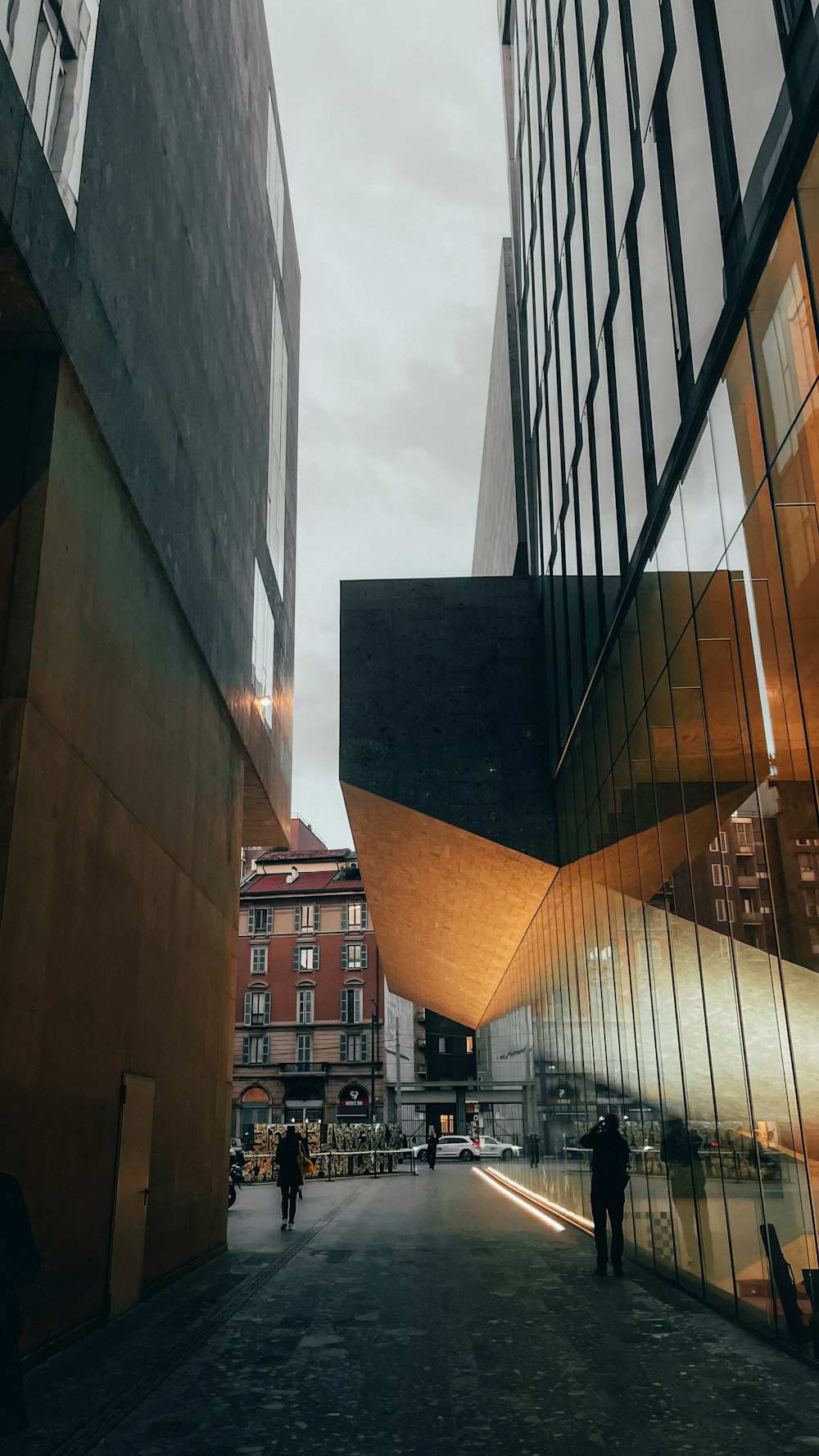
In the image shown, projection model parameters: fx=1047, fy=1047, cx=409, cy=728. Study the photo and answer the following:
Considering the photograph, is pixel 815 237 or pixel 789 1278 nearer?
pixel 815 237

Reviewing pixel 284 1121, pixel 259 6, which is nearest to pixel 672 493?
pixel 259 6

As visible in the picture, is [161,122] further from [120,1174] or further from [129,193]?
[120,1174]

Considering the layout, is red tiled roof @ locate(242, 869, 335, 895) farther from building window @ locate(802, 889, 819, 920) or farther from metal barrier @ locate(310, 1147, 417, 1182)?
building window @ locate(802, 889, 819, 920)

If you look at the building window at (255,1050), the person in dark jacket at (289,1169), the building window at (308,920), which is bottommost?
the person in dark jacket at (289,1169)

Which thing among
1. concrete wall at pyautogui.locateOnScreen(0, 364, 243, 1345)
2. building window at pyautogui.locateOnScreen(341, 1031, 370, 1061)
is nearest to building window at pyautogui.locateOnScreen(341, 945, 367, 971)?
building window at pyautogui.locateOnScreen(341, 1031, 370, 1061)

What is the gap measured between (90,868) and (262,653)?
12315mm

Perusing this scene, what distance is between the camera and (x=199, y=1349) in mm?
8891

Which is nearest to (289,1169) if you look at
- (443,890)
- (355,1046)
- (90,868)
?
(443,890)

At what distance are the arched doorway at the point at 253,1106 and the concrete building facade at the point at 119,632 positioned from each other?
2183 inches

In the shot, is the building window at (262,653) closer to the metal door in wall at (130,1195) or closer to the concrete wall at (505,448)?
the concrete wall at (505,448)

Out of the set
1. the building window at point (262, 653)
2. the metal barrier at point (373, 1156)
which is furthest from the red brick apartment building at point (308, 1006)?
the building window at point (262, 653)

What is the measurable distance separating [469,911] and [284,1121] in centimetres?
4590

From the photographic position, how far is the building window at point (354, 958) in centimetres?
7238

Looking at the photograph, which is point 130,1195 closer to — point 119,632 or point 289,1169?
point 119,632
